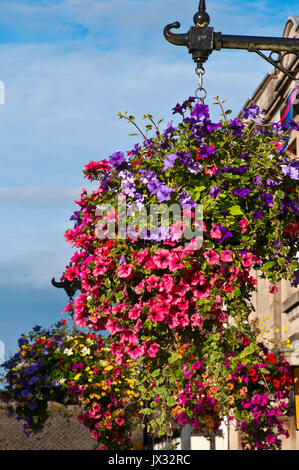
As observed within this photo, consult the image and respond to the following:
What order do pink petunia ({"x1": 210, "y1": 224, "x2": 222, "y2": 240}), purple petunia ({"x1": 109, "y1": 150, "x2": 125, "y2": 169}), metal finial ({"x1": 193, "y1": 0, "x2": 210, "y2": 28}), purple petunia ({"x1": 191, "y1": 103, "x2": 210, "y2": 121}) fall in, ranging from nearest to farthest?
pink petunia ({"x1": 210, "y1": 224, "x2": 222, "y2": 240})
purple petunia ({"x1": 191, "y1": 103, "x2": 210, "y2": 121})
purple petunia ({"x1": 109, "y1": 150, "x2": 125, "y2": 169})
metal finial ({"x1": 193, "y1": 0, "x2": 210, "y2": 28})

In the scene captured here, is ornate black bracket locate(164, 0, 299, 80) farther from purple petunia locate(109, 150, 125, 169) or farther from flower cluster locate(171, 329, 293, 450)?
Answer: flower cluster locate(171, 329, 293, 450)

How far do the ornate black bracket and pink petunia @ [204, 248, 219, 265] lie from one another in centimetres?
183

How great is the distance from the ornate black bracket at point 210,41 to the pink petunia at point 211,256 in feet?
6.01

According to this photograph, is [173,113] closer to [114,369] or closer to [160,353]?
[160,353]

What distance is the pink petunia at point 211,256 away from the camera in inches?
225

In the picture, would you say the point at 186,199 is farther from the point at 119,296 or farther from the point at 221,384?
the point at 221,384

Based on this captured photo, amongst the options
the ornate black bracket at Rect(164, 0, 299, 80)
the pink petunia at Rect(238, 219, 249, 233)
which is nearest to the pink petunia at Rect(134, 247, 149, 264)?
the pink petunia at Rect(238, 219, 249, 233)

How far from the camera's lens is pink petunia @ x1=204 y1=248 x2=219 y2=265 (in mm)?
5727

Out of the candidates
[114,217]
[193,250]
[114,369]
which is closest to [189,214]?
[193,250]

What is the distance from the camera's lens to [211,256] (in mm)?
5746

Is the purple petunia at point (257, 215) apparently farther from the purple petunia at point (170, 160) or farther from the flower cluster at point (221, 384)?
the flower cluster at point (221, 384)

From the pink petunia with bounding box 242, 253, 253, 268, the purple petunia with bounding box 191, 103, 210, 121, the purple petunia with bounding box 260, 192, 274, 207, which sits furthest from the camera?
the purple petunia with bounding box 260, 192, 274, 207

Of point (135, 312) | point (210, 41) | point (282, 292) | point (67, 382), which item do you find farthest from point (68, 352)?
point (210, 41)

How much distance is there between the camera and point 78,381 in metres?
12.5
